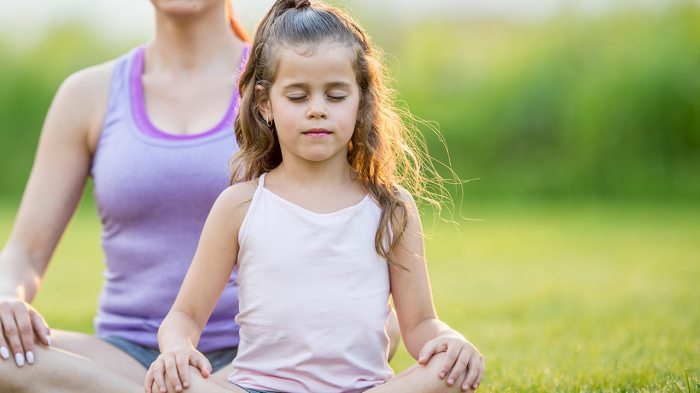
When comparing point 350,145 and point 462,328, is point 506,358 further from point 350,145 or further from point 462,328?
point 350,145

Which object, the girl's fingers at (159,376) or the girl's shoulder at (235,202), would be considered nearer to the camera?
the girl's fingers at (159,376)

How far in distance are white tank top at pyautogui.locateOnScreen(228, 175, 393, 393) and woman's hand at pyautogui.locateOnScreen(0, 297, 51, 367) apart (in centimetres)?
48

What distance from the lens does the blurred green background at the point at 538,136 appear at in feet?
22.5

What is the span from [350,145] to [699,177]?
25.1 ft

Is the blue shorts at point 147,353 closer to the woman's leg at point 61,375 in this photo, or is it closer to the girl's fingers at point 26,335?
the woman's leg at point 61,375

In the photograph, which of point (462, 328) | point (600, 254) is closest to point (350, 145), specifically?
point (462, 328)

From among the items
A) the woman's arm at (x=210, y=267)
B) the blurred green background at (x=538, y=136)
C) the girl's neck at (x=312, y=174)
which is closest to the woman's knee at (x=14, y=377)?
the woman's arm at (x=210, y=267)

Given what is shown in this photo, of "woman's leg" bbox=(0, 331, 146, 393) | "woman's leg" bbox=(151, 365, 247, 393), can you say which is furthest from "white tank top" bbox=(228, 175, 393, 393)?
"woman's leg" bbox=(0, 331, 146, 393)

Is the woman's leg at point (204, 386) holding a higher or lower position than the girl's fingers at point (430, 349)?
lower

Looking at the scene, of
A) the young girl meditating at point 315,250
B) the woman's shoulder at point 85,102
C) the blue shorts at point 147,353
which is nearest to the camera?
the young girl meditating at point 315,250

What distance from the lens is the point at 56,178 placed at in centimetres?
294

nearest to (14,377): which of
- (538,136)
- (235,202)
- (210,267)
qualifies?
(210,267)

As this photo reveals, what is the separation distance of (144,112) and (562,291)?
10.7 feet

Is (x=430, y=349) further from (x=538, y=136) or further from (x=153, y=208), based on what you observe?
(x=538, y=136)
